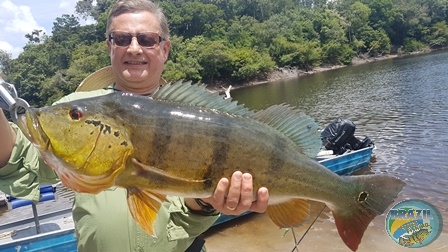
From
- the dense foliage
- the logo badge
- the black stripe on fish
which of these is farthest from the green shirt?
the dense foliage

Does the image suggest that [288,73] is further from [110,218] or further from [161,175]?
Result: [161,175]

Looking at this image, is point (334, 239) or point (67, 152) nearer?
point (67, 152)

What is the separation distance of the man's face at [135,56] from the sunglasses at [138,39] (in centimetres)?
2

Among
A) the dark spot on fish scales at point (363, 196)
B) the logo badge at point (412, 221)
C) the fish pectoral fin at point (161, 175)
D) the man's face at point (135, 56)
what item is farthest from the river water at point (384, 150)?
the fish pectoral fin at point (161, 175)

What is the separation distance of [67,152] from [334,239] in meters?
8.52

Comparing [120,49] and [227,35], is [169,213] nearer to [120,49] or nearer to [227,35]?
[120,49]

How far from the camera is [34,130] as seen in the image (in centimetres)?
202

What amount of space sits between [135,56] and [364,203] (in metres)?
2.03

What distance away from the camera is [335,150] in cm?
1334

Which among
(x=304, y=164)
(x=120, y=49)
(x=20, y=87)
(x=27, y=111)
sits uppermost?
(x=120, y=49)

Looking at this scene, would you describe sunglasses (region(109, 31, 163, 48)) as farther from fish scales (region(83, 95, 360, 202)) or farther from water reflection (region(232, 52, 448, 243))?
water reflection (region(232, 52, 448, 243))

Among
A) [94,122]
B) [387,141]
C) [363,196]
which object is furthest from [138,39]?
[387,141]

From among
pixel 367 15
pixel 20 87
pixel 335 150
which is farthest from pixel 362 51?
pixel 335 150

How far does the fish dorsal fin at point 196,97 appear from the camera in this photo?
7.50ft
